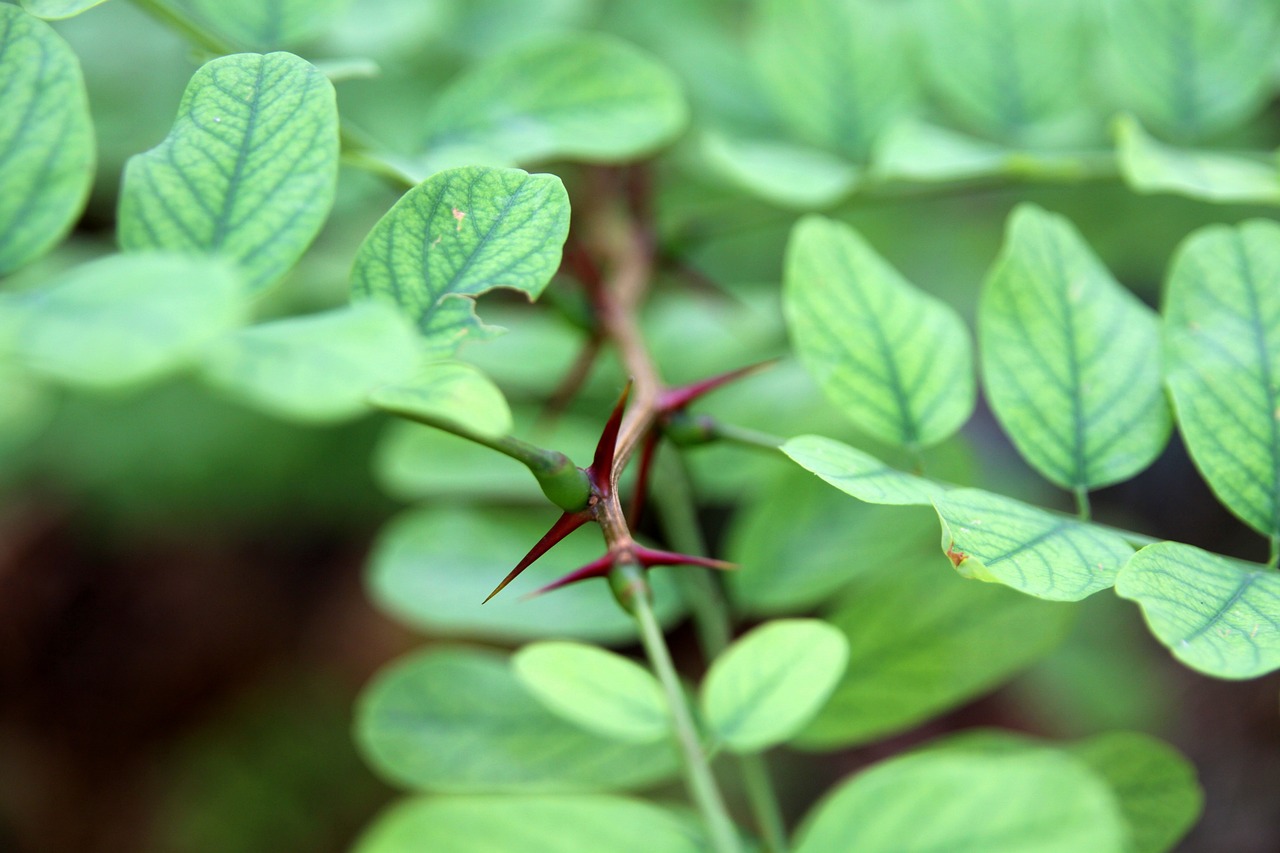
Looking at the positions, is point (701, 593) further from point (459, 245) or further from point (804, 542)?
point (459, 245)

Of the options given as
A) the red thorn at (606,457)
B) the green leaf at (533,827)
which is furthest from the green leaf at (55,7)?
the green leaf at (533,827)

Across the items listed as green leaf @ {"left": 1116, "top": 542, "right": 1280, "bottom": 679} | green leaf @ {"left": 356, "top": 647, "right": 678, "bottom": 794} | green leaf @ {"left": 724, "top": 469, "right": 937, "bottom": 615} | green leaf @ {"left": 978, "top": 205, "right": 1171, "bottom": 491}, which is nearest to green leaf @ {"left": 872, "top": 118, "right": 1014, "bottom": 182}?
green leaf @ {"left": 978, "top": 205, "right": 1171, "bottom": 491}

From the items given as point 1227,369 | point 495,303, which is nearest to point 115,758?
point 495,303

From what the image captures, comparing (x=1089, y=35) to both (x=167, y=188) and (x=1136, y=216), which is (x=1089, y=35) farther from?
(x=167, y=188)

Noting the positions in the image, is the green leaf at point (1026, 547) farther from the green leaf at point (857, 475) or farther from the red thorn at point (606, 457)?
the red thorn at point (606, 457)

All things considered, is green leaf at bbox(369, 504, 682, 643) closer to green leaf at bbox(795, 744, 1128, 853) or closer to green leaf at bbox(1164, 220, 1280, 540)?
green leaf at bbox(795, 744, 1128, 853)

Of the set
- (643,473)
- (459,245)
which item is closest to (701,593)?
(643,473)
